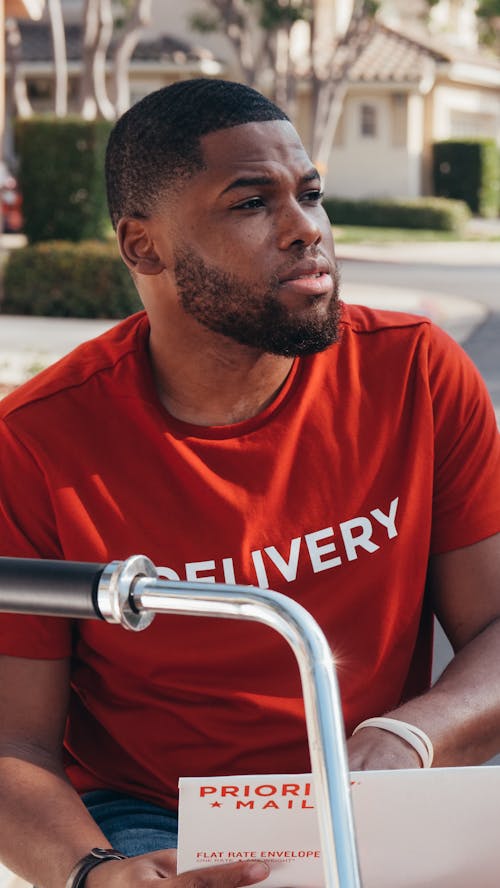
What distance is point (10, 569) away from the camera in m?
1.27

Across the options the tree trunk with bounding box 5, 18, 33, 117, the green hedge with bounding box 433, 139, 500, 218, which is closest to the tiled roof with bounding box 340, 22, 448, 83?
the green hedge with bounding box 433, 139, 500, 218

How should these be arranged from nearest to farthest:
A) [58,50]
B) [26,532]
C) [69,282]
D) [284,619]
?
[284,619] → [26,532] → [69,282] → [58,50]

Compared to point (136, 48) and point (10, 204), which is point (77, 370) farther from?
point (136, 48)

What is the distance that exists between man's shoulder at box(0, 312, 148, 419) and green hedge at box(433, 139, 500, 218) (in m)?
37.0

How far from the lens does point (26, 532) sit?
7.07 ft

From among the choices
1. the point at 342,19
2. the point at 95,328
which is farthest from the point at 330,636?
the point at 342,19

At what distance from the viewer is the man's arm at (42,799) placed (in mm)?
1902

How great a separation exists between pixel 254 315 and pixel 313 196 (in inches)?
9.2

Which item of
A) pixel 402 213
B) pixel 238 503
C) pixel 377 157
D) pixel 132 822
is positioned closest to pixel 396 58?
pixel 377 157

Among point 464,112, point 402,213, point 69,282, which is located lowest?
point 69,282

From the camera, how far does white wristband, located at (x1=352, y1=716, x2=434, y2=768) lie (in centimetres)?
206

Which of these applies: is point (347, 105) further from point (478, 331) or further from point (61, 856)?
point (61, 856)

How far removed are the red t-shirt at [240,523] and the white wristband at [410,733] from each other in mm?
113

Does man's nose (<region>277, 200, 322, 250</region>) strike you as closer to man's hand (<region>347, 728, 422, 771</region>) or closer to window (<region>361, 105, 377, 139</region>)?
man's hand (<region>347, 728, 422, 771</region>)
